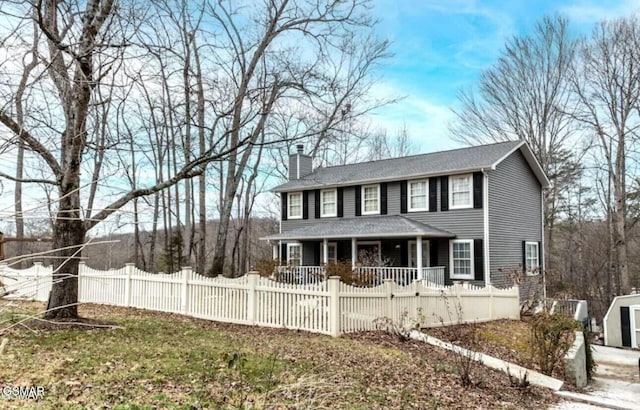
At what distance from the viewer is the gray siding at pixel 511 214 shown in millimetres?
17219

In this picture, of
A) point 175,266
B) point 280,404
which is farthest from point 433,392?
point 175,266

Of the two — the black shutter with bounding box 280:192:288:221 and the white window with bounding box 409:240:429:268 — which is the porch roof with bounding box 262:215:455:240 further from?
the black shutter with bounding box 280:192:288:221

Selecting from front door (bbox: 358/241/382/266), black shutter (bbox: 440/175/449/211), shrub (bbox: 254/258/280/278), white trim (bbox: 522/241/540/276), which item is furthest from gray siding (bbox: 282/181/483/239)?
shrub (bbox: 254/258/280/278)

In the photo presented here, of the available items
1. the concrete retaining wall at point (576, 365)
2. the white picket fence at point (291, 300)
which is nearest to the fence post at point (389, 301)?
A: the white picket fence at point (291, 300)

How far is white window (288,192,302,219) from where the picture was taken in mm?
22397

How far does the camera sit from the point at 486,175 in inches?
660

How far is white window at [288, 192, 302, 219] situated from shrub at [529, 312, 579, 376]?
48.6 ft

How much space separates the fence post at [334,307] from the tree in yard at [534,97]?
61.6 ft

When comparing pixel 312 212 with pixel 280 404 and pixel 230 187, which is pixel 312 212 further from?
pixel 280 404

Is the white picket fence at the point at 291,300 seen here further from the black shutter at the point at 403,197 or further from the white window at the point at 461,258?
the black shutter at the point at 403,197

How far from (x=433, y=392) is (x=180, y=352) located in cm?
350

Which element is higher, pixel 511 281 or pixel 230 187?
pixel 230 187

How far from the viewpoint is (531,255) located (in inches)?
778

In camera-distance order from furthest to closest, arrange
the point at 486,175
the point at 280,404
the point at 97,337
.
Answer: the point at 486,175
the point at 97,337
the point at 280,404
